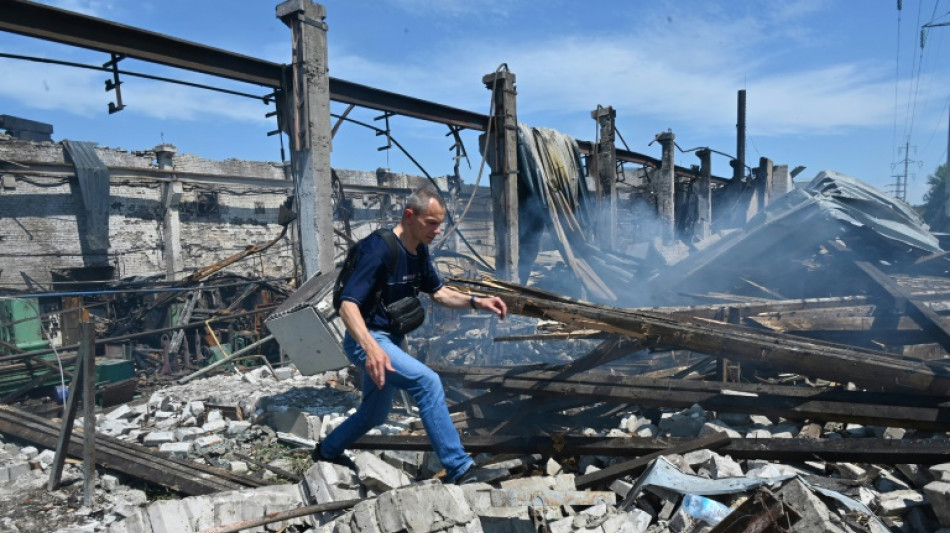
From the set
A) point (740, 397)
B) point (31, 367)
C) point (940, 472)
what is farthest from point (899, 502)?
point (31, 367)

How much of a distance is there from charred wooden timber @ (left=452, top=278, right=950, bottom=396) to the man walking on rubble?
0.65m

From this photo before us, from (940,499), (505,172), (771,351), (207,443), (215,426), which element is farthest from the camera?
(505,172)

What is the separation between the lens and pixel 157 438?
5.50 meters

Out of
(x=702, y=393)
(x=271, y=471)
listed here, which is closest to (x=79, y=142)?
(x=271, y=471)

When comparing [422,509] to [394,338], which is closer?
[422,509]

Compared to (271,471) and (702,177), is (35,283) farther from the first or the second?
(702,177)

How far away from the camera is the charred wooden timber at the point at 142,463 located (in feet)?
13.7

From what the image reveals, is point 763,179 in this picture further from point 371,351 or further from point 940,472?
point 371,351

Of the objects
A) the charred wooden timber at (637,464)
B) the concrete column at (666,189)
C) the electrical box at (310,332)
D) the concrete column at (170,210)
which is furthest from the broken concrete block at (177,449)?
the concrete column at (170,210)

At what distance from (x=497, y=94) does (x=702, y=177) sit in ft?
39.4

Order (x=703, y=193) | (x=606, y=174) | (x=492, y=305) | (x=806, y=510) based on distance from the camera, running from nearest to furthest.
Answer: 1. (x=806, y=510)
2. (x=492, y=305)
3. (x=606, y=174)
4. (x=703, y=193)

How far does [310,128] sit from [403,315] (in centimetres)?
437

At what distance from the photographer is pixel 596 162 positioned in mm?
13320

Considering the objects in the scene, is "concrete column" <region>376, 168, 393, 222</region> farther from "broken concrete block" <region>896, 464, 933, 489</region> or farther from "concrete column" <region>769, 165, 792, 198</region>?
"broken concrete block" <region>896, 464, 933, 489</region>
